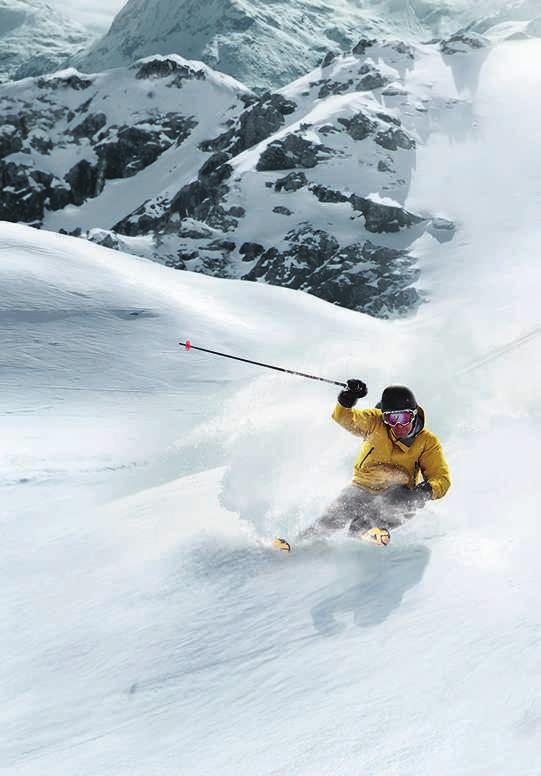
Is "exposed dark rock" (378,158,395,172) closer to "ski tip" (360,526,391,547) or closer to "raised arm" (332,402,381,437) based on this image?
"raised arm" (332,402,381,437)

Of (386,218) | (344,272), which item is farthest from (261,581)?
(386,218)

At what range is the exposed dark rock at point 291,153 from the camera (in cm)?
12875

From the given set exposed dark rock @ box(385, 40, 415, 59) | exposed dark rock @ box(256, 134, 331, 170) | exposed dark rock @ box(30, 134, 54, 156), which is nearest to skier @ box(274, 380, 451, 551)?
exposed dark rock @ box(256, 134, 331, 170)

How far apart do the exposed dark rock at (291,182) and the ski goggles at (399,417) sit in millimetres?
122193

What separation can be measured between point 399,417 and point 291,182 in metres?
123

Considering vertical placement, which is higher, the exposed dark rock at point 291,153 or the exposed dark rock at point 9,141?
the exposed dark rock at point 291,153

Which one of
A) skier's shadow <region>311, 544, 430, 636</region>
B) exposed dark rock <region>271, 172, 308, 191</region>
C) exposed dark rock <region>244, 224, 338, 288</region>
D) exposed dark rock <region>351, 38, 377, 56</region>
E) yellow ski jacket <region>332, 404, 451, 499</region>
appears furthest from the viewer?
exposed dark rock <region>351, 38, 377, 56</region>

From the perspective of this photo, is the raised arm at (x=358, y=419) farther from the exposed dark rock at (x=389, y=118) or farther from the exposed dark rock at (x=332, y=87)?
the exposed dark rock at (x=332, y=87)

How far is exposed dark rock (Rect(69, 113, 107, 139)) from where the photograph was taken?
185625 millimetres

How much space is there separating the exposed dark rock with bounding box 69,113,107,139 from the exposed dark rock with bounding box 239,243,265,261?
87897 millimetres

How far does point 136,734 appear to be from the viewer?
496 centimetres

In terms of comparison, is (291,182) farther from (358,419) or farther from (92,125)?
(358,419)

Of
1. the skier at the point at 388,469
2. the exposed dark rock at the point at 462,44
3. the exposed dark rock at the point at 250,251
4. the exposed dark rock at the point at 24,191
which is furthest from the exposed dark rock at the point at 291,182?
the skier at the point at 388,469

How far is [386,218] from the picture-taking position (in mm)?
114562
